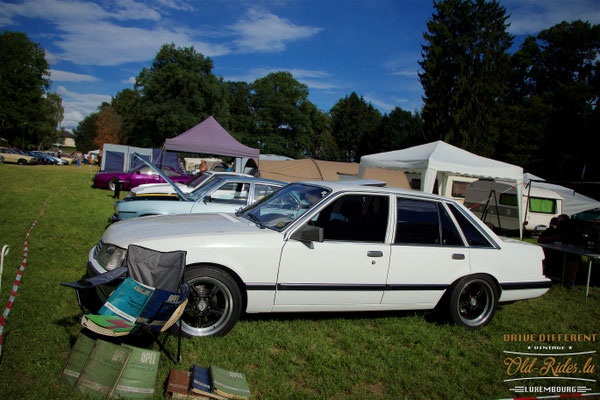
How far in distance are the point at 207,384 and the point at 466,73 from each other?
39712 mm

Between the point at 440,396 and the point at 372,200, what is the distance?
1979 millimetres

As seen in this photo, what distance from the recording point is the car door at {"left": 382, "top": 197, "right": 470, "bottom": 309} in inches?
156

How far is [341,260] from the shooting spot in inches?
147

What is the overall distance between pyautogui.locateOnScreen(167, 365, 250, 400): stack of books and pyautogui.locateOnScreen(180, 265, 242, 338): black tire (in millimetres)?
624

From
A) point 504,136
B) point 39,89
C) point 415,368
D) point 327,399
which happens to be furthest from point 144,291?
point 39,89

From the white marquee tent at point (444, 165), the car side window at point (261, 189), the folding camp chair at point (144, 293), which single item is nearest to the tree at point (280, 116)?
the white marquee tent at point (444, 165)

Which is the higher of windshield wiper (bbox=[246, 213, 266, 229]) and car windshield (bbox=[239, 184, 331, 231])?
car windshield (bbox=[239, 184, 331, 231])

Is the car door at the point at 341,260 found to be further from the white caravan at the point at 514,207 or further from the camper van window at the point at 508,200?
the camper van window at the point at 508,200

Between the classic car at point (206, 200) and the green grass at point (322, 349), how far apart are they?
172 centimetres

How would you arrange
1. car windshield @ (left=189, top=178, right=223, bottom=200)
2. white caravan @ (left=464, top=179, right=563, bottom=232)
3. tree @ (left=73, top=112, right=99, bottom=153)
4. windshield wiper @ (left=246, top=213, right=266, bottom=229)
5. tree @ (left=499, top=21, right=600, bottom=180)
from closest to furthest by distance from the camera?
windshield wiper @ (left=246, top=213, right=266, bottom=229) → car windshield @ (left=189, top=178, right=223, bottom=200) → white caravan @ (left=464, top=179, right=563, bottom=232) → tree @ (left=499, top=21, right=600, bottom=180) → tree @ (left=73, top=112, right=99, bottom=153)

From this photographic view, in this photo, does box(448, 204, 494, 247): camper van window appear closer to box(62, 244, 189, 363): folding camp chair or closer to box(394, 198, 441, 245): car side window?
box(394, 198, 441, 245): car side window

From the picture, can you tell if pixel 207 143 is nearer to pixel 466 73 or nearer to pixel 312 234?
pixel 312 234

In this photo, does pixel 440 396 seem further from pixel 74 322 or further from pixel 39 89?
pixel 39 89
